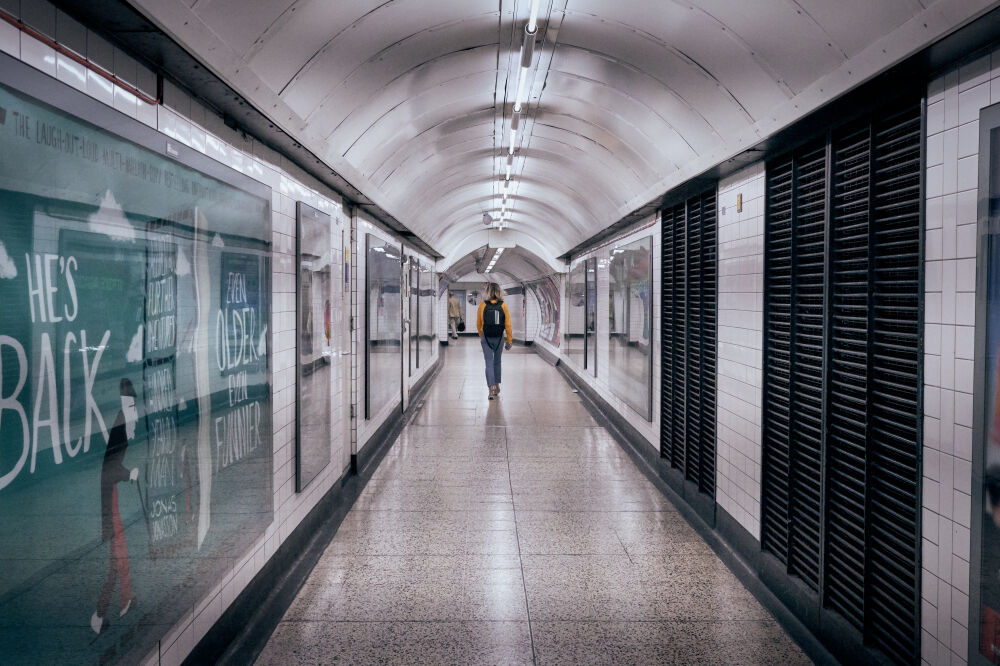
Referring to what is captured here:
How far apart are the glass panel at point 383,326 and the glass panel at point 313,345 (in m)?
1.38

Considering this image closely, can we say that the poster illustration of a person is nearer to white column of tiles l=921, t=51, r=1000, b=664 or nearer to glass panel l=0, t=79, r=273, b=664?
glass panel l=0, t=79, r=273, b=664

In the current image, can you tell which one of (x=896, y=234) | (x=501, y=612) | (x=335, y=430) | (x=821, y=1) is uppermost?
(x=821, y=1)

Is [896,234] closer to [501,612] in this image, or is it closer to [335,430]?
[501,612]

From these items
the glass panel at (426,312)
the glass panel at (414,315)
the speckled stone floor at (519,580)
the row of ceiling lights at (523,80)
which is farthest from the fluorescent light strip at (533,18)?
the glass panel at (426,312)

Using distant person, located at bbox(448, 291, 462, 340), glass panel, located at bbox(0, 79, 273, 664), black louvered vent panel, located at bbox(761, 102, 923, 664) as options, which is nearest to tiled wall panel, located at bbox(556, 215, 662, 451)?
black louvered vent panel, located at bbox(761, 102, 923, 664)

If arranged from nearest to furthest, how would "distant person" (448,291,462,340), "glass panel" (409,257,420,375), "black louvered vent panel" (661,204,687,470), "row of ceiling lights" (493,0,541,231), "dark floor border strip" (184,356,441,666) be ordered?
1. "dark floor border strip" (184,356,441,666)
2. "row of ceiling lights" (493,0,541,231)
3. "black louvered vent panel" (661,204,687,470)
4. "glass panel" (409,257,420,375)
5. "distant person" (448,291,462,340)

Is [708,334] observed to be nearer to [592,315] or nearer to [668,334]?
[668,334]

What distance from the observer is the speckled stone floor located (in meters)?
3.01

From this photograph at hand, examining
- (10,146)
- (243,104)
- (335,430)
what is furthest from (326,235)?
(10,146)

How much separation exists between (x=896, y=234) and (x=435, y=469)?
4426mm

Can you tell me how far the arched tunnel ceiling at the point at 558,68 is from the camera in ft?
8.11

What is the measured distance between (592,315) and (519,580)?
22.5 feet

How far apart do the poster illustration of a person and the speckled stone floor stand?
3.81ft

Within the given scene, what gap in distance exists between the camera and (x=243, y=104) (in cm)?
280
